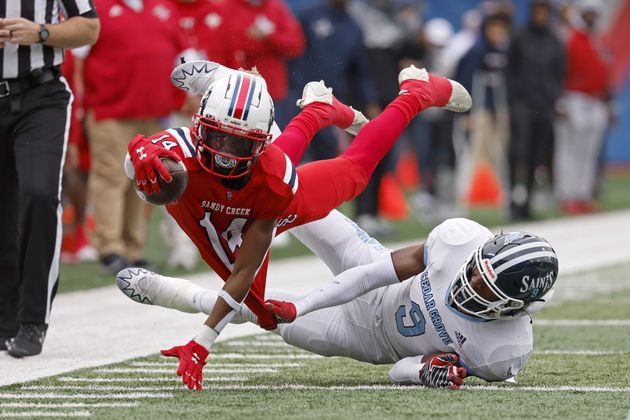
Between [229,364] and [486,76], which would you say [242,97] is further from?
[486,76]

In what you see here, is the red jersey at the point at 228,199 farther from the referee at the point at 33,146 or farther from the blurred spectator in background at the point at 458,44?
the blurred spectator in background at the point at 458,44

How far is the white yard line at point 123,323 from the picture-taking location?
6.02 meters

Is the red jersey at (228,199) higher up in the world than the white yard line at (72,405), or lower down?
higher up

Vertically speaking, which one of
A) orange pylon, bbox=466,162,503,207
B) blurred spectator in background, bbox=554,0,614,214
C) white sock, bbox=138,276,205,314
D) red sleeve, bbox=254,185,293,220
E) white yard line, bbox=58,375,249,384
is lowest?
orange pylon, bbox=466,162,503,207

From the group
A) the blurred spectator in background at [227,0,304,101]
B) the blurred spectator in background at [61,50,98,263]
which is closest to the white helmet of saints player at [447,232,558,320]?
the blurred spectator in background at [227,0,304,101]

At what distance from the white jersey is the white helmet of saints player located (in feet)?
0.40

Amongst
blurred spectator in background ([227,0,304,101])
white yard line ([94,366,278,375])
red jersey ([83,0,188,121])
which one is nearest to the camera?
white yard line ([94,366,278,375])

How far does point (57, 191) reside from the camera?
611 centimetres

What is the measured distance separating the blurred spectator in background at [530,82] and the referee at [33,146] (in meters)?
9.26

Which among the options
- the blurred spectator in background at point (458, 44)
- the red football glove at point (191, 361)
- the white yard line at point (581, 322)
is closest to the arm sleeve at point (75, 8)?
the red football glove at point (191, 361)

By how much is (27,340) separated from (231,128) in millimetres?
1705

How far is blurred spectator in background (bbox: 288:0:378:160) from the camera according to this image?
40.7ft

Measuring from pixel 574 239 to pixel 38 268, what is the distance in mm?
7524

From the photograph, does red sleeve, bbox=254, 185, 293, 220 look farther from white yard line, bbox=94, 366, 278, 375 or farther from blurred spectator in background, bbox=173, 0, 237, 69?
blurred spectator in background, bbox=173, 0, 237, 69
